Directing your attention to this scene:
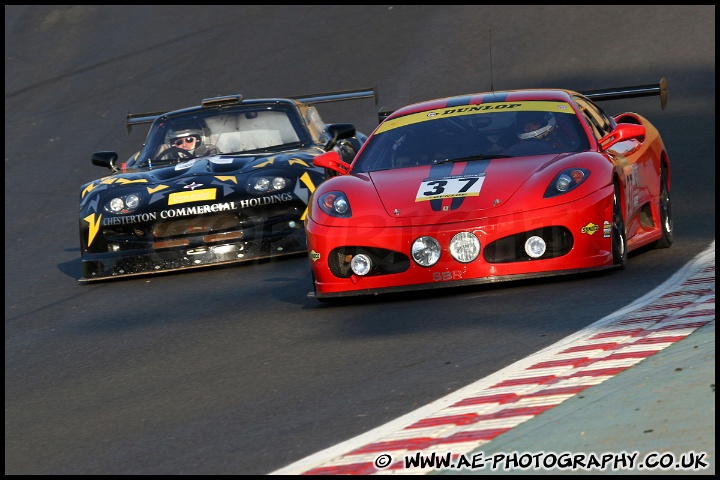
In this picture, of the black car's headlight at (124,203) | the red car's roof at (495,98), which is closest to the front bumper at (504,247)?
the red car's roof at (495,98)

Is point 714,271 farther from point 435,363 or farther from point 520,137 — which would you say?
point 435,363

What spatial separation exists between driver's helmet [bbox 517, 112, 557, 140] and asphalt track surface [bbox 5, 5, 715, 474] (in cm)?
102

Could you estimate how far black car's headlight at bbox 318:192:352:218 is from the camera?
7859 mm

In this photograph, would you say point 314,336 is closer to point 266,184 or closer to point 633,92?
point 266,184

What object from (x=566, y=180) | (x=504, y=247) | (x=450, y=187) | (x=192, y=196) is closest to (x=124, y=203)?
(x=192, y=196)

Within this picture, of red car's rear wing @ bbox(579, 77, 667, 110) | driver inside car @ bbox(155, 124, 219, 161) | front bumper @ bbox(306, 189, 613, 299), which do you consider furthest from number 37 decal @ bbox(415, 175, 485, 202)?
driver inside car @ bbox(155, 124, 219, 161)

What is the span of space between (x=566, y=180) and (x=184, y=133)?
4.50 m

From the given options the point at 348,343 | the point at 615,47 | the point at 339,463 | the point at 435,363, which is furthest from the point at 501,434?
the point at 615,47

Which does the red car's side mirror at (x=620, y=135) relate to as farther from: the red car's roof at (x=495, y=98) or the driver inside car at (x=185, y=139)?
the driver inside car at (x=185, y=139)

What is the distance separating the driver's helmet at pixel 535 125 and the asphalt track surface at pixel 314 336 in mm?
1023

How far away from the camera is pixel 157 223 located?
9.79m

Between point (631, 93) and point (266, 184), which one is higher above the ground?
point (631, 93)

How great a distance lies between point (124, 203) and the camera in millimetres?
9945

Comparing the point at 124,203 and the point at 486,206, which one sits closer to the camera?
the point at 486,206
